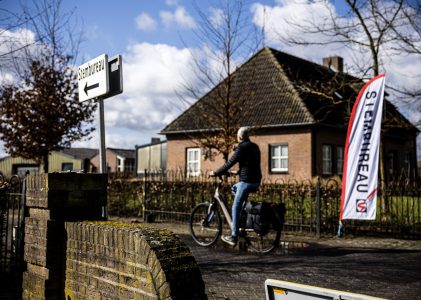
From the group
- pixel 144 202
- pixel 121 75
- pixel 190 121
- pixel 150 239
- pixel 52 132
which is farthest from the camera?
pixel 190 121

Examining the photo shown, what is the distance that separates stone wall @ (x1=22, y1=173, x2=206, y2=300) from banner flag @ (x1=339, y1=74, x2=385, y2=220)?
6702 mm

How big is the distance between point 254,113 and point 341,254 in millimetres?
18637

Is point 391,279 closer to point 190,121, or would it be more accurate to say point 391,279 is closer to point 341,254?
point 341,254

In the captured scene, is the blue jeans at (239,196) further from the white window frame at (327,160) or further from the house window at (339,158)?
the house window at (339,158)

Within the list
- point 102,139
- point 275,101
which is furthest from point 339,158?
point 102,139

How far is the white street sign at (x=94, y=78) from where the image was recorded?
15.8 ft

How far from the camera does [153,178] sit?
1505cm

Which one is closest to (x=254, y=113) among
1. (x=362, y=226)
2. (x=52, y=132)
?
(x=52, y=132)

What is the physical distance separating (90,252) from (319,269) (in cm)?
430

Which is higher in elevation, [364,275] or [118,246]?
[118,246]

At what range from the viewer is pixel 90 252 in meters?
3.64

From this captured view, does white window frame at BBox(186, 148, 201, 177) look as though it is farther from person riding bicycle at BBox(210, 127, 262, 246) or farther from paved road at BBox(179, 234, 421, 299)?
person riding bicycle at BBox(210, 127, 262, 246)

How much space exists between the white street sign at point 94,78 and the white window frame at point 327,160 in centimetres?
2156

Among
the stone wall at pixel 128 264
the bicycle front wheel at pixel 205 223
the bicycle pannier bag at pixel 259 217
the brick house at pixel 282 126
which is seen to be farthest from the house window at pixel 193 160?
the stone wall at pixel 128 264
